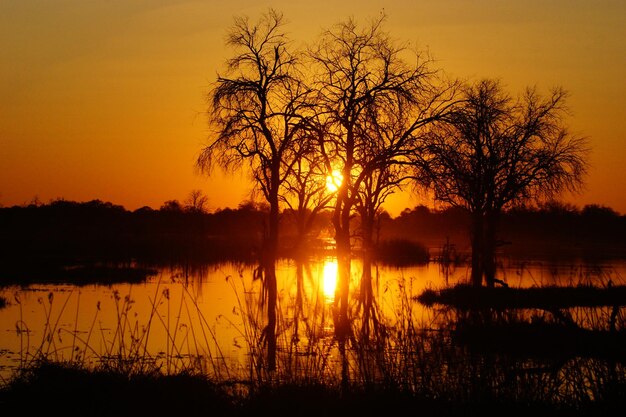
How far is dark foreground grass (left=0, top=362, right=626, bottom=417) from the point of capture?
23.9 ft

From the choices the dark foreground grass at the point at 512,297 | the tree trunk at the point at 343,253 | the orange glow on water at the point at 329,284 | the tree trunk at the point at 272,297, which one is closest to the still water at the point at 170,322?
the orange glow on water at the point at 329,284

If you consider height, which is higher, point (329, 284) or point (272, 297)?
point (272, 297)

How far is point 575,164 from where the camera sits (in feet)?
141

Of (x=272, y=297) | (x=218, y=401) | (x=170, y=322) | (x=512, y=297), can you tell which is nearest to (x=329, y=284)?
(x=272, y=297)

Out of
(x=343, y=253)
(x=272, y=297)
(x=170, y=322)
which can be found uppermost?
(x=343, y=253)

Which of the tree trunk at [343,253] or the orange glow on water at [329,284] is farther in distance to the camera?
the orange glow on water at [329,284]

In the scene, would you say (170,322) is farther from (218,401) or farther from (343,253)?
(343,253)

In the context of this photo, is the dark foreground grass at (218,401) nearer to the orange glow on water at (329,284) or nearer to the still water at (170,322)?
the still water at (170,322)

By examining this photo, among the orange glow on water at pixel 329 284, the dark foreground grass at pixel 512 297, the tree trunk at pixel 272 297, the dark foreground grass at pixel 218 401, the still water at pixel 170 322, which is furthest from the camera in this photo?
the orange glow on water at pixel 329 284

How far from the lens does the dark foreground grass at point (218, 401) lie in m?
7.29

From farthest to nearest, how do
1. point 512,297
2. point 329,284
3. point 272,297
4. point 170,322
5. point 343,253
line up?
point 343,253
point 329,284
point 512,297
point 272,297
point 170,322

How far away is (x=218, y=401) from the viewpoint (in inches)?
308

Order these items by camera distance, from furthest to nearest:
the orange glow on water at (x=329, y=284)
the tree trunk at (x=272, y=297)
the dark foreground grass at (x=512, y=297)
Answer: the orange glow on water at (x=329, y=284) → the dark foreground grass at (x=512, y=297) → the tree trunk at (x=272, y=297)

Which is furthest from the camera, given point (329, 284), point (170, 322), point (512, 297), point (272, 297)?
point (329, 284)
